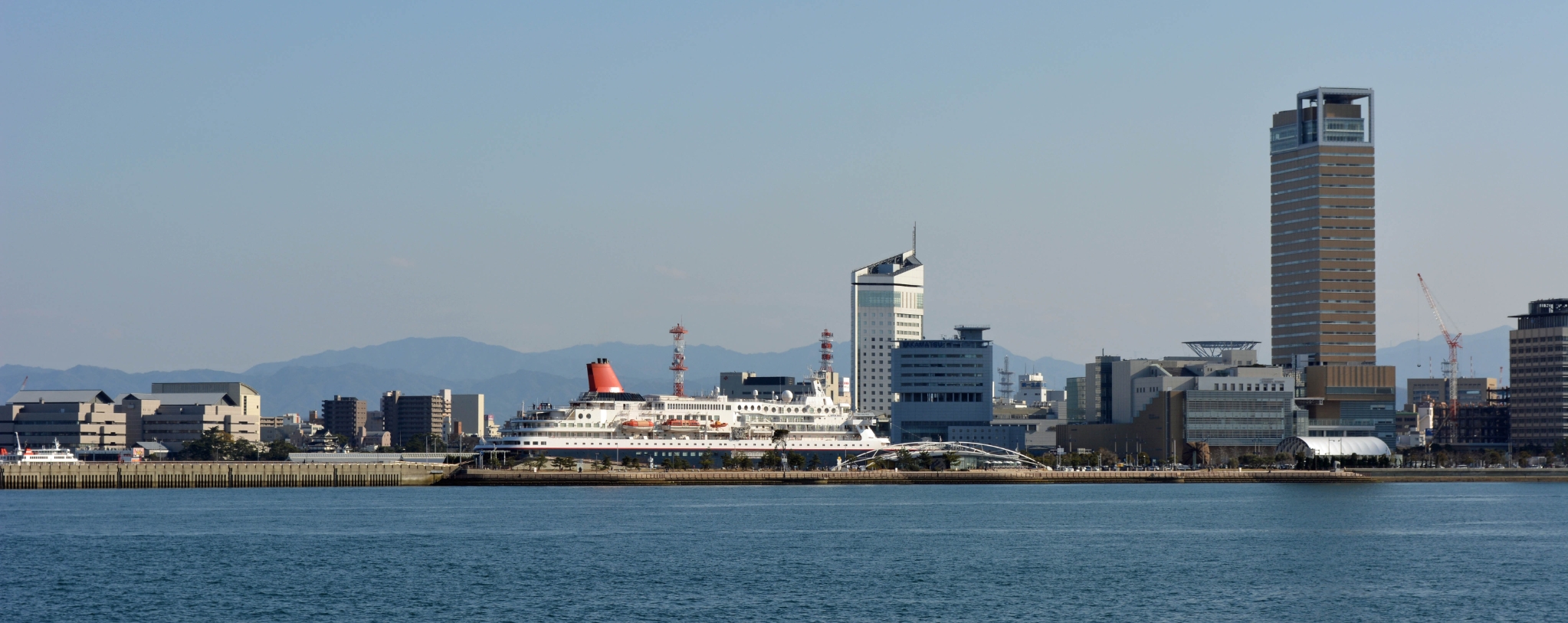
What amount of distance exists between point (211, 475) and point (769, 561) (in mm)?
87304

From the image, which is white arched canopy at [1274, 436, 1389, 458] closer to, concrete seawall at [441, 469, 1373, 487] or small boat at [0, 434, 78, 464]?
concrete seawall at [441, 469, 1373, 487]

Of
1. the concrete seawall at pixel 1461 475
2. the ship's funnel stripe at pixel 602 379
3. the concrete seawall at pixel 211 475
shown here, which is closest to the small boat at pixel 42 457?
the concrete seawall at pixel 211 475

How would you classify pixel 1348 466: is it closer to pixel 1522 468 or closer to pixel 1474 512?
pixel 1522 468

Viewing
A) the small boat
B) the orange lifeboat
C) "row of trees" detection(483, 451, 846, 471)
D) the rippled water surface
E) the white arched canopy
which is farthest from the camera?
the white arched canopy

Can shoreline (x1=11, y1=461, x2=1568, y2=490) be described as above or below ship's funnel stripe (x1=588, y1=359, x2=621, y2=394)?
below

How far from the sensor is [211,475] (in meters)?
142

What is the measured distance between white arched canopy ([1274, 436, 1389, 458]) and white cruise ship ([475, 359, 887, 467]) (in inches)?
2186

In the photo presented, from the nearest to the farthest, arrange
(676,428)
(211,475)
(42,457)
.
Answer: (211,475) < (42,457) < (676,428)

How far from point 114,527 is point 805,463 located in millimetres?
82437

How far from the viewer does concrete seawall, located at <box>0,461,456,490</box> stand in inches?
5349

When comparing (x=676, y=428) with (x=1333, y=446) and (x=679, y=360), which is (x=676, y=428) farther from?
(x=1333, y=446)

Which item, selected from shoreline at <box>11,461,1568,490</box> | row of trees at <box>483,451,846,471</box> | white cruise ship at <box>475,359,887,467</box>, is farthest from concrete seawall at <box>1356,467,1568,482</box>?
row of trees at <box>483,451,846,471</box>

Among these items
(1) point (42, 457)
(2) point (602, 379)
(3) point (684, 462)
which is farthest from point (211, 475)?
(3) point (684, 462)

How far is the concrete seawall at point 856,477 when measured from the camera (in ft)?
453
